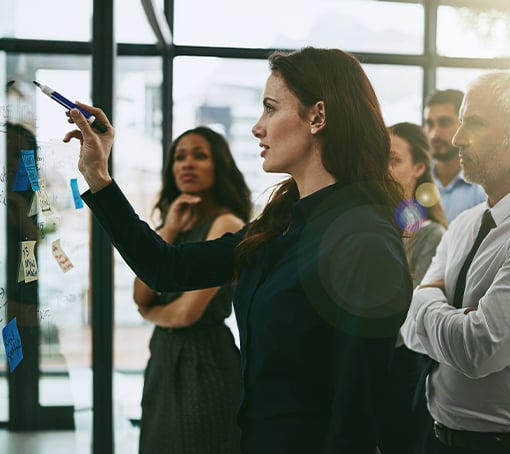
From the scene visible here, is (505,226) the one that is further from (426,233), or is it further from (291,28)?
(291,28)

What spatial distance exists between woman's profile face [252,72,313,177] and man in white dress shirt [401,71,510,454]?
1.76 ft

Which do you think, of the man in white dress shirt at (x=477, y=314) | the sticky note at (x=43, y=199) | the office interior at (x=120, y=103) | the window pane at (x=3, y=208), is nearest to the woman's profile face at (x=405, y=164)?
the office interior at (x=120, y=103)

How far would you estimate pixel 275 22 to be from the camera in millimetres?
3541

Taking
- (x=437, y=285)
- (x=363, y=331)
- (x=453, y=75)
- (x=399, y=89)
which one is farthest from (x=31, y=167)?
(x=453, y=75)

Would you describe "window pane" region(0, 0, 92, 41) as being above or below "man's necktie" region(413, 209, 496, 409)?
above

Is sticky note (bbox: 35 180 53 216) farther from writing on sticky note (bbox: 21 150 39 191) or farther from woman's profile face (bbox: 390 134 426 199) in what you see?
woman's profile face (bbox: 390 134 426 199)

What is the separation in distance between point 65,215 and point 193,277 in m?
0.38

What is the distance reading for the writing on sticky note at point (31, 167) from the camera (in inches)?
43.2

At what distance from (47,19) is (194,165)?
3.36 ft

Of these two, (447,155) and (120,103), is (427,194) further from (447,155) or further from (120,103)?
(120,103)

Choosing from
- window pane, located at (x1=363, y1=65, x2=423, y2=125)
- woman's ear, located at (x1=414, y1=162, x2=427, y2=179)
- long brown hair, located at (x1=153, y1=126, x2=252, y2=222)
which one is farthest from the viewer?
window pane, located at (x1=363, y1=65, x2=423, y2=125)

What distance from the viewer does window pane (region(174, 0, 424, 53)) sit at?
3.52 metres

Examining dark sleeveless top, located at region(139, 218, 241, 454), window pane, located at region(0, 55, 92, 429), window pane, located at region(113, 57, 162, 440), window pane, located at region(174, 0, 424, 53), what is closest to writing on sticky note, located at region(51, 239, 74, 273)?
window pane, located at region(0, 55, 92, 429)

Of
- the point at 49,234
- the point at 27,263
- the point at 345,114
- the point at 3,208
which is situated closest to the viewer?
the point at 3,208
